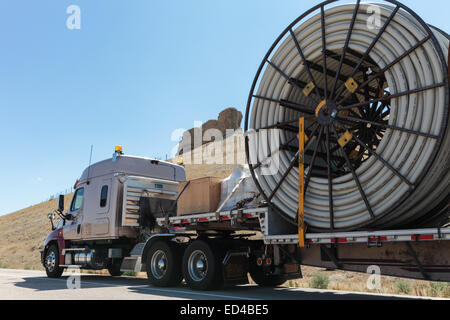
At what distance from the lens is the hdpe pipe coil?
6766 mm

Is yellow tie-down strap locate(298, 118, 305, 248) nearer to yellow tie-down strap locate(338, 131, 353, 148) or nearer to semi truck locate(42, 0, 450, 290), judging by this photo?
semi truck locate(42, 0, 450, 290)

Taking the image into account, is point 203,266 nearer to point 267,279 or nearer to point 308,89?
point 267,279

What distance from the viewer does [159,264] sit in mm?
10453

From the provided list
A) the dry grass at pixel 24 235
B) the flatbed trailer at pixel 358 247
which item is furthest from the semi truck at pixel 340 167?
the dry grass at pixel 24 235

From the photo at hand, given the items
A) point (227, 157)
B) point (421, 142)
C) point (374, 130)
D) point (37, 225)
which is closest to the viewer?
point (421, 142)

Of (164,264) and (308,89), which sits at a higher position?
(308,89)

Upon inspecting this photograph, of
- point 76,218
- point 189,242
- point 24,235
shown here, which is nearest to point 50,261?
point 76,218

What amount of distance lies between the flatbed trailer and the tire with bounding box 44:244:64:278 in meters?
6.46

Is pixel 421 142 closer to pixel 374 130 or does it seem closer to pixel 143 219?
pixel 374 130

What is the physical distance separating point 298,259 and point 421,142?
3.02 metres

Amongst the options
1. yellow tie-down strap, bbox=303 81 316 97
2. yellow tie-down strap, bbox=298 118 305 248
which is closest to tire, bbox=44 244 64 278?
yellow tie-down strap, bbox=298 118 305 248

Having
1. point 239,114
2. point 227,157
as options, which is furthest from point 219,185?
point 239,114

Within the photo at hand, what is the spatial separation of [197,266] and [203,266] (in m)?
0.16
